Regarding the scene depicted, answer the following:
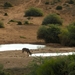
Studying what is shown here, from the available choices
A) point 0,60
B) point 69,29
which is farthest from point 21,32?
point 0,60

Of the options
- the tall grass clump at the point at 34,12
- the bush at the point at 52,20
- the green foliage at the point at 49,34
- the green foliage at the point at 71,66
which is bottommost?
the tall grass clump at the point at 34,12

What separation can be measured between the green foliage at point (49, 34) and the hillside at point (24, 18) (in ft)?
3.27

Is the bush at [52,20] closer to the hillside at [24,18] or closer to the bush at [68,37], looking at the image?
the hillside at [24,18]

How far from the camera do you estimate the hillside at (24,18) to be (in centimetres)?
4100

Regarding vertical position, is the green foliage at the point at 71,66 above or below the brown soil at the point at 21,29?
above

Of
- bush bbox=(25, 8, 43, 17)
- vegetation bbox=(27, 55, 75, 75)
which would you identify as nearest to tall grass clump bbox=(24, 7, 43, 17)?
bush bbox=(25, 8, 43, 17)

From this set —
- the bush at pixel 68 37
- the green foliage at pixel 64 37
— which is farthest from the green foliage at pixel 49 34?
the bush at pixel 68 37

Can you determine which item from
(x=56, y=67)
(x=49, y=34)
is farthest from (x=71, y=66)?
(x=49, y=34)

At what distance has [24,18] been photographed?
5509 centimetres

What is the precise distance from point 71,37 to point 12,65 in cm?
Result: 1473

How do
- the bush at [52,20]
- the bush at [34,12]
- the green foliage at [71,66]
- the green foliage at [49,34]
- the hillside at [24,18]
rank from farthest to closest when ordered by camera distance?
1. the bush at [34,12]
2. the bush at [52,20]
3. the hillside at [24,18]
4. the green foliage at [49,34]
5. the green foliage at [71,66]

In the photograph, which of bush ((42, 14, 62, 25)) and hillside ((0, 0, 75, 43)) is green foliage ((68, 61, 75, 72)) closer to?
hillside ((0, 0, 75, 43))

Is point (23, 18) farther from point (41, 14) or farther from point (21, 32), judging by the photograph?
point (21, 32)

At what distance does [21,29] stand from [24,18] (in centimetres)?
952
